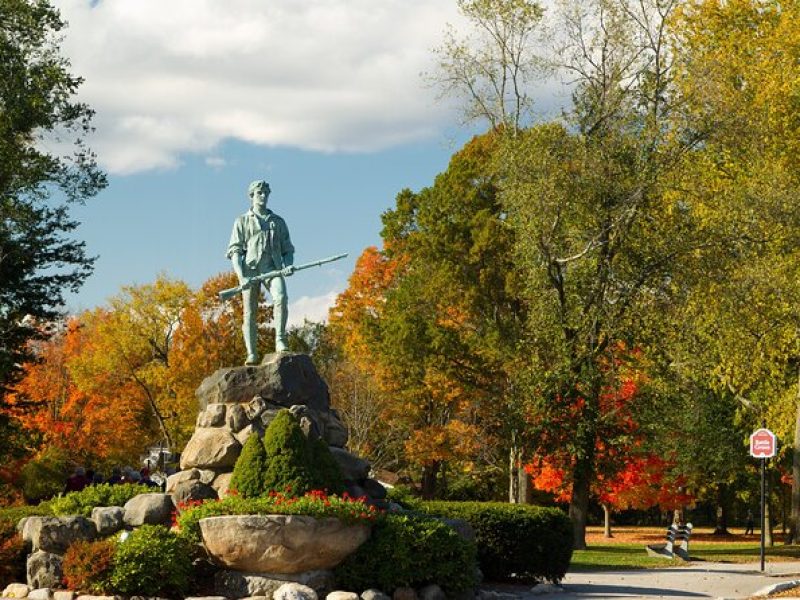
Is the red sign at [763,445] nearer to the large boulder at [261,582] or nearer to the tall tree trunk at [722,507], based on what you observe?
the large boulder at [261,582]

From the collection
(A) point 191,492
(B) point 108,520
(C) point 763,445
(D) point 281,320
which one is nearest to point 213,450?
(A) point 191,492

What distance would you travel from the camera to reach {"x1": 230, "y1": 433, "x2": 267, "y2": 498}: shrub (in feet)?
53.9

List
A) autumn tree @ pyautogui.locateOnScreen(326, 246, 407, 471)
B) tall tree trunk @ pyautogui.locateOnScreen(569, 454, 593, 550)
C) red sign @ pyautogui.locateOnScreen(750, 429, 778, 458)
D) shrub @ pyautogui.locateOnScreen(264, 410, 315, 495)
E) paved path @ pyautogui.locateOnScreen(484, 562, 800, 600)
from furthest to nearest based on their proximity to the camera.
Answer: autumn tree @ pyautogui.locateOnScreen(326, 246, 407, 471), tall tree trunk @ pyautogui.locateOnScreen(569, 454, 593, 550), red sign @ pyautogui.locateOnScreen(750, 429, 778, 458), paved path @ pyautogui.locateOnScreen(484, 562, 800, 600), shrub @ pyautogui.locateOnScreen(264, 410, 315, 495)

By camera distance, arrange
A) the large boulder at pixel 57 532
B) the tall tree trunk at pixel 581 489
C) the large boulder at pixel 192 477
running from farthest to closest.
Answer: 1. the tall tree trunk at pixel 581 489
2. the large boulder at pixel 192 477
3. the large boulder at pixel 57 532

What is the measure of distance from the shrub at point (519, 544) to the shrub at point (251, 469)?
4053mm

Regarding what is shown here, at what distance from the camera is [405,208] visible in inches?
1634

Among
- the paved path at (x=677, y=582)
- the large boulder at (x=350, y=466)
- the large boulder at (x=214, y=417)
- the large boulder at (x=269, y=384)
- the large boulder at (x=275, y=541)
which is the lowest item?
the paved path at (x=677, y=582)

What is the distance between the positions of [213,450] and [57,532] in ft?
8.84

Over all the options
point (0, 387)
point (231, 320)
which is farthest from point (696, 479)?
point (0, 387)

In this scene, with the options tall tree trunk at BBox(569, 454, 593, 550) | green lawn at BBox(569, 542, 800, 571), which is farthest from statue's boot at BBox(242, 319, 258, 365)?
tall tree trunk at BBox(569, 454, 593, 550)

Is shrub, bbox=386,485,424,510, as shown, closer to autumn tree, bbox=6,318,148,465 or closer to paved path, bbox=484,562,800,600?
paved path, bbox=484,562,800,600

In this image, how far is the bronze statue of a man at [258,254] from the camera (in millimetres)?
19359

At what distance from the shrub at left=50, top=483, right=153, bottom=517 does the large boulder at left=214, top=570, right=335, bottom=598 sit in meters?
3.26

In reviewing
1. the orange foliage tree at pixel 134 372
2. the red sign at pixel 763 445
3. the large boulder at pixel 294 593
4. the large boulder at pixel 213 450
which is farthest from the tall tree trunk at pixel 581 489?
the orange foliage tree at pixel 134 372
